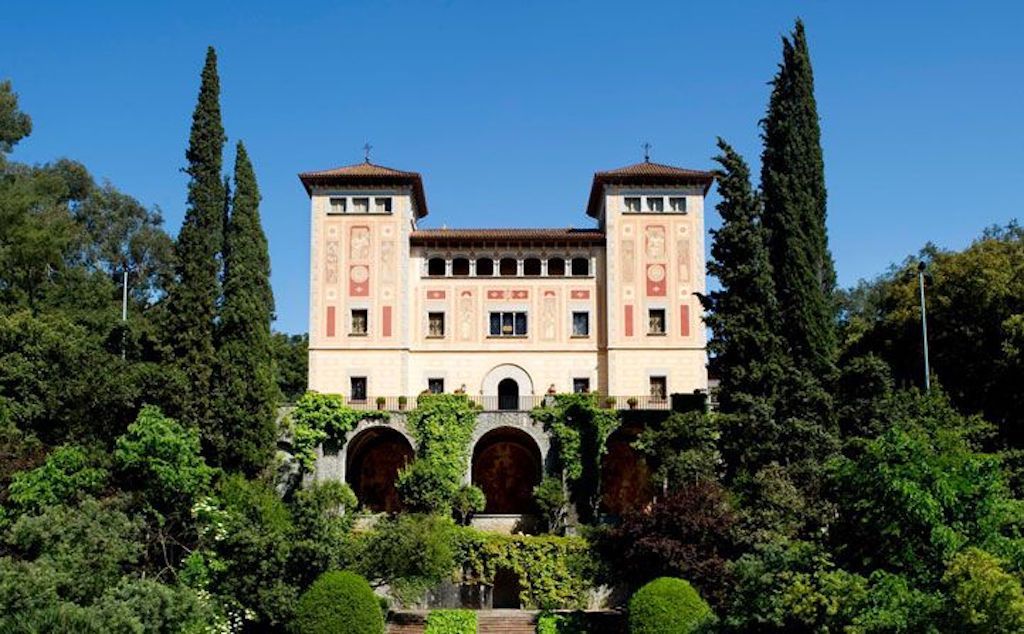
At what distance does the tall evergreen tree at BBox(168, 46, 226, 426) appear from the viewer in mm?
38031

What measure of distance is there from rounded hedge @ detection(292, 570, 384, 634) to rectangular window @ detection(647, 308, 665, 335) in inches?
887

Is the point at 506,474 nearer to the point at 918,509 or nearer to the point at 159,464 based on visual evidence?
the point at 159,464

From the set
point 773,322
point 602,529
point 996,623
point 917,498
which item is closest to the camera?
point 996,623

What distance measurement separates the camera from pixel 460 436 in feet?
149

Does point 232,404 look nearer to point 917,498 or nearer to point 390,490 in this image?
point 390,490

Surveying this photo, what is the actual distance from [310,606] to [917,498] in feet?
52.4

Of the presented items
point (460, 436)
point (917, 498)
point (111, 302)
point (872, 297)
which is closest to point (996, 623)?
point (917, 498)

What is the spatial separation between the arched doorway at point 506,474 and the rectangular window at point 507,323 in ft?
15.5

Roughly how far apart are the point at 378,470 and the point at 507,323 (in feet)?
27.9

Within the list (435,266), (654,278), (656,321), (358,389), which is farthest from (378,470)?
(654,278)

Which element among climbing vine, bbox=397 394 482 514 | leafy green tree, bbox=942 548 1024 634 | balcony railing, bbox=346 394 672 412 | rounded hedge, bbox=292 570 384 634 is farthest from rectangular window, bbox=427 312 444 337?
leafy green tree, bbox=942 548 1024 634

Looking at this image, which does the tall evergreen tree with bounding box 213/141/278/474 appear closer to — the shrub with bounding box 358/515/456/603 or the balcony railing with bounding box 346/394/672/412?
the balcony railing with bounding box 346/394/672/412

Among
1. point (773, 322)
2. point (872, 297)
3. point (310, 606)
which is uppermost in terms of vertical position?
point (872, 297)

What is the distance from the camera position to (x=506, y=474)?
5022 centimetres
